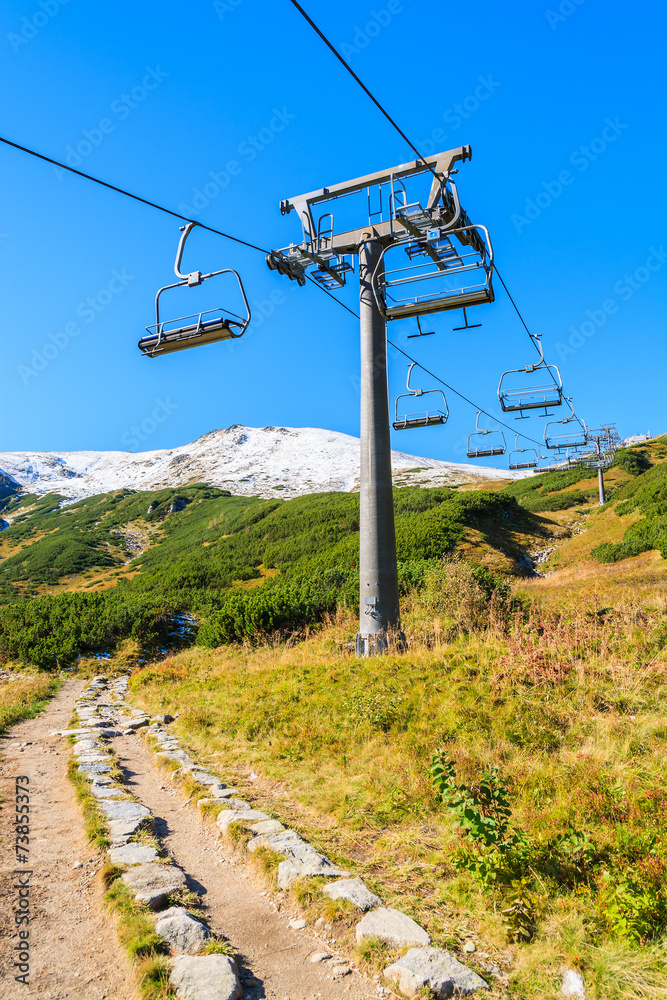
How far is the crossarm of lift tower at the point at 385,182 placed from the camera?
9703 millimetres

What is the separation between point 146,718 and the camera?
9961 millimetres

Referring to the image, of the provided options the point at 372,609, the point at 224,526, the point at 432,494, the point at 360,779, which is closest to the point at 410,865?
the point at 360,779

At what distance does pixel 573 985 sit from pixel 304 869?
1.97 metres

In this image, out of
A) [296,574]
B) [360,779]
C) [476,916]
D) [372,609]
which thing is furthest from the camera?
[296,574]

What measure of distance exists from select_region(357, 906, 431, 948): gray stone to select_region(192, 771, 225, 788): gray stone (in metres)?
3.12

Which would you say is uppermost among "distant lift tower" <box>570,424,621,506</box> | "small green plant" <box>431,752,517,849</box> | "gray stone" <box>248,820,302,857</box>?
"distant lift tower" <box>570,424,621,506</box>

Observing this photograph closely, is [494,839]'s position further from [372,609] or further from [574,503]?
[574,503]

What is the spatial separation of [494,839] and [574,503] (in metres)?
46.7

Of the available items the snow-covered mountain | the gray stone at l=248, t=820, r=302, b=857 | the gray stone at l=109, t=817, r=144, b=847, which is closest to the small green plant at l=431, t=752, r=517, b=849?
the gray stone at l=248, t=820, r=302, b=857

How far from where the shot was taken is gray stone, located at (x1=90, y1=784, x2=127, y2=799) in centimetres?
598

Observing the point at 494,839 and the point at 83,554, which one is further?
the point at 83,554

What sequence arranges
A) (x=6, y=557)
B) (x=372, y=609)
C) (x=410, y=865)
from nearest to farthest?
(x=410, y=865) < (x=372, y=609) < (x=6, y=557)

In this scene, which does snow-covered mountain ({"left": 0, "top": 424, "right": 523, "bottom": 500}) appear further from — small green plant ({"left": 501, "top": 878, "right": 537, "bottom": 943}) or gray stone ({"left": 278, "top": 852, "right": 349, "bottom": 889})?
small green plant ({"left": 501, "top": 878, "right": 537, "bottom": 943})

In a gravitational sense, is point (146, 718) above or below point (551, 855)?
below
